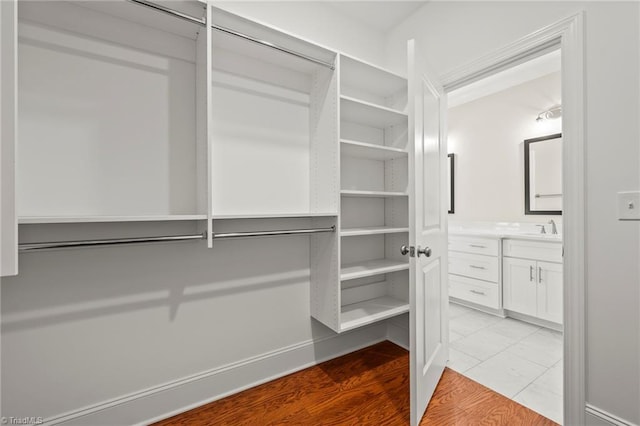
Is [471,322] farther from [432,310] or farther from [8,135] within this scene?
[8,135]

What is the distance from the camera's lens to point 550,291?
2752 mm

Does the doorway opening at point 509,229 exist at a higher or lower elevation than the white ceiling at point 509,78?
lower

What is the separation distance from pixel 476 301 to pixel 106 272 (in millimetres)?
3450

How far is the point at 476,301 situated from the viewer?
10.8 ft

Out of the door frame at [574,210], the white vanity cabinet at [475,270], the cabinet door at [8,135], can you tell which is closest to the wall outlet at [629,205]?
the door frame at [574,210]

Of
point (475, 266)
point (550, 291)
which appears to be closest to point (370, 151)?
point (475, 266)

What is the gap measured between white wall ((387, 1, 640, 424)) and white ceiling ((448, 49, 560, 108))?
136 cm

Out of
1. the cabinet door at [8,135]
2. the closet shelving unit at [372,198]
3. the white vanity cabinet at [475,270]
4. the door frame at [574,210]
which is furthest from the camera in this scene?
the white vanity cabinet at [475,270]

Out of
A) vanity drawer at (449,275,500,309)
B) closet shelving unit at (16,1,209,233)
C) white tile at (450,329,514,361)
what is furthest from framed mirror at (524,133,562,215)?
closet shelving unit at (16,1,209,233)

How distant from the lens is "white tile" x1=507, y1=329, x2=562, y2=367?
7.43ft

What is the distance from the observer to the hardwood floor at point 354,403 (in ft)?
5.31

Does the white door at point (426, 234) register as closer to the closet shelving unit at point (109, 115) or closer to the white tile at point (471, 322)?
Result: the white tile at point (471, 322)

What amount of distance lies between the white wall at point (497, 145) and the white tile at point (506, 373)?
1810 millimetres

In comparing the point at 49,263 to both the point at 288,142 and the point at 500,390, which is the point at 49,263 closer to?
the point at 288,142
